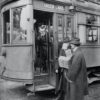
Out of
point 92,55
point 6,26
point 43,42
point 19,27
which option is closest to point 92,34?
point 92,55

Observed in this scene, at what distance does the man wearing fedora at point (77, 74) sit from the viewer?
14.2ft

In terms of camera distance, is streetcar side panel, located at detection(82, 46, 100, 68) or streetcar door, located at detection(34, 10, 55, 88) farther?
streetcar side panel, located at detection(82, 46, 100, 68)

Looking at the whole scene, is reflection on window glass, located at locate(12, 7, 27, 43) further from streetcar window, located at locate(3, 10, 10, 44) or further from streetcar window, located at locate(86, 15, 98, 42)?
streetcar window, located at locate(86, 15, 98, 42)

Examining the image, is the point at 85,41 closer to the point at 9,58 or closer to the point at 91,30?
the point at 91,30

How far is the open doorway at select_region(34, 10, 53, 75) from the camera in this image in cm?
640

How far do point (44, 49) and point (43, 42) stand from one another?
257 mm

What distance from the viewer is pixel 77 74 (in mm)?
4379

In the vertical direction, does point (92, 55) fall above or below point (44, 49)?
below

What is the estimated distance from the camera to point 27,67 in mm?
5516

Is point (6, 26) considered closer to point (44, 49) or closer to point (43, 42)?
point (43, 42)

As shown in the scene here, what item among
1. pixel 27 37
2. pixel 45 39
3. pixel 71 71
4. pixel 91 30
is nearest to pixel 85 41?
pixel 91 30

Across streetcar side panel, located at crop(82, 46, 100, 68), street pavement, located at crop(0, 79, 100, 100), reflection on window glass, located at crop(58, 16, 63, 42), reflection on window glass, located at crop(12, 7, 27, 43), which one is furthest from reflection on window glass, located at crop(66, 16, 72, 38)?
street pavement, located at crop(0, 79, 100, 100)

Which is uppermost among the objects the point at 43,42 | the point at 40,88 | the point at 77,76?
the point at 43,42

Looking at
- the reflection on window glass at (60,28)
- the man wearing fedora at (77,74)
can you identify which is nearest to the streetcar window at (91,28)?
the reflection on window glass at (60,28)
